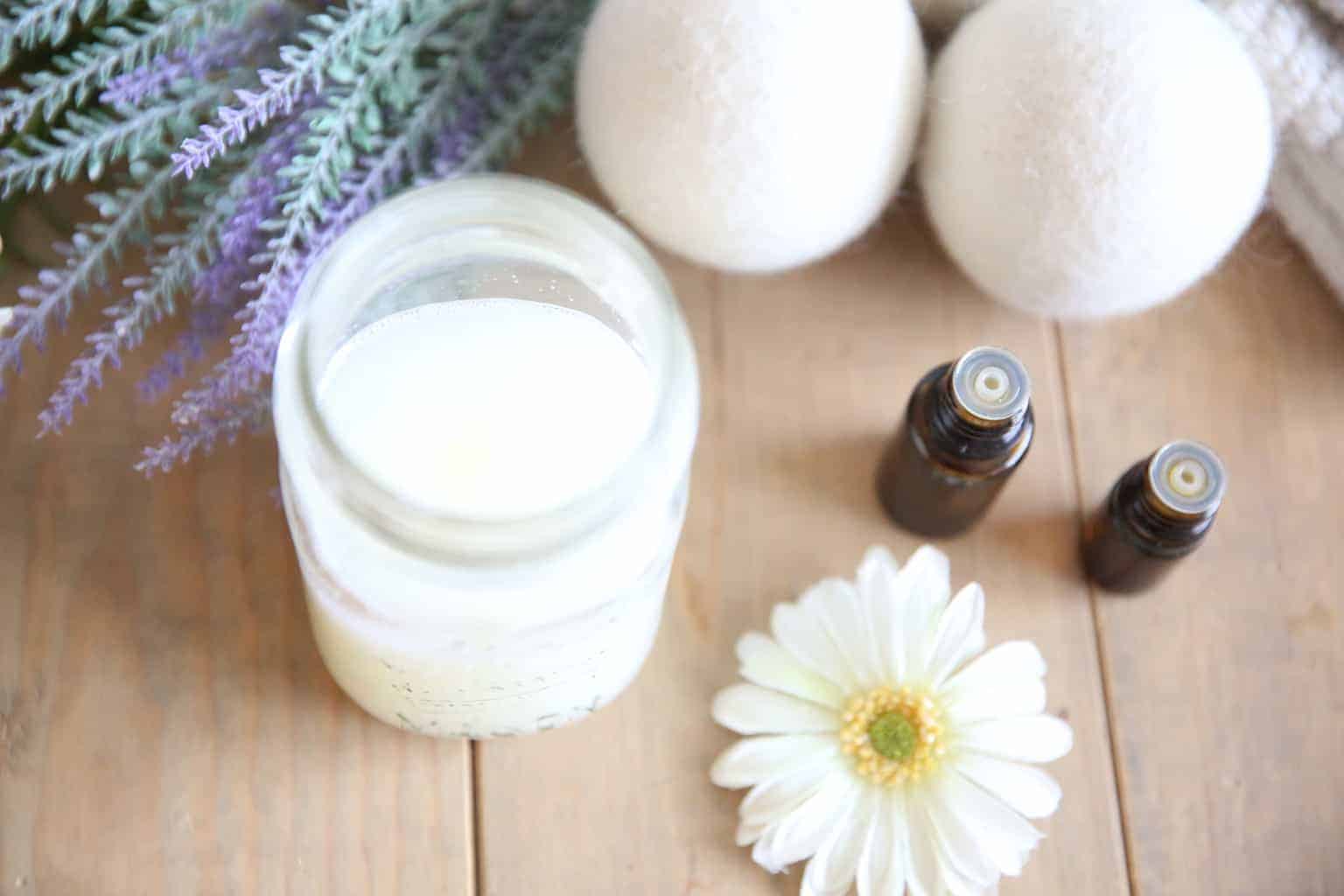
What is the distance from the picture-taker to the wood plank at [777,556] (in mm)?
494

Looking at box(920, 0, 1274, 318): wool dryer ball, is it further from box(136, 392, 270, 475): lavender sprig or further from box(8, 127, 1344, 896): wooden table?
box(136, 392, 270, 475): lavender sprig

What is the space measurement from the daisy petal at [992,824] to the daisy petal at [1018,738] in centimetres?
2

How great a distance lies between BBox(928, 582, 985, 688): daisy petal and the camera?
494 millimetres

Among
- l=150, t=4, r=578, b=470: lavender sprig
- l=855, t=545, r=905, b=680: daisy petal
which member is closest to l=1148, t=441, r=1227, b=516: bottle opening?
l=855, t=545, r=905, b=680: daisy petal

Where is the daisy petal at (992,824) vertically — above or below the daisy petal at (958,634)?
below

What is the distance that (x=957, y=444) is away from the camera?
471 mm

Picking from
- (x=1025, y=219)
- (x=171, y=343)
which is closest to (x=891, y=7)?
(x=1025, y=219)

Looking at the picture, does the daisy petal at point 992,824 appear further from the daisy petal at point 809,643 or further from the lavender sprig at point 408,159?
the lavender sprig at point 408,159

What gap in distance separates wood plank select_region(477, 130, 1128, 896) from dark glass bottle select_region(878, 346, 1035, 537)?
2 centimetres

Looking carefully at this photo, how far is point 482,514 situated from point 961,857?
0.75 ft

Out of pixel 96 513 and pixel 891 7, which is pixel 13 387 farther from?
pixel 891 7

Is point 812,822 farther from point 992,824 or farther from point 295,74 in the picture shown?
point 295,74

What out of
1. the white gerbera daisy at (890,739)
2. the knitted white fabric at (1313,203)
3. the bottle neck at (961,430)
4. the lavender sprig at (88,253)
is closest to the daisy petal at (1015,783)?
the white gerbera daisy at (890,739)

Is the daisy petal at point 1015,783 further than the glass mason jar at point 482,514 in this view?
Yes
